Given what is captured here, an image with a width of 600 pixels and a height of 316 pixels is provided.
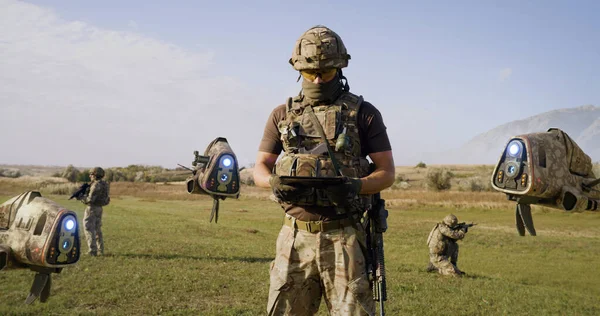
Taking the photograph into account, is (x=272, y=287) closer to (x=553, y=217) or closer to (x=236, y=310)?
(x=236, y=310)

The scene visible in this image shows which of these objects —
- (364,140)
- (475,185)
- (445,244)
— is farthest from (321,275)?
(475,185)

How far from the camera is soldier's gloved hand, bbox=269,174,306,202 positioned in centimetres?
405

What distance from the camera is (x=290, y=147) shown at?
4.59 m

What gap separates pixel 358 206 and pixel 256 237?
20499mm

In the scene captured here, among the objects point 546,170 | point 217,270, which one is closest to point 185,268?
point 217,270

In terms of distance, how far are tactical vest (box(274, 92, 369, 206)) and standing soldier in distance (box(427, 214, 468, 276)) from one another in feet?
34.1

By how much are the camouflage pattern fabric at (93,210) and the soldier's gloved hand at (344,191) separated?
14038 millimetres

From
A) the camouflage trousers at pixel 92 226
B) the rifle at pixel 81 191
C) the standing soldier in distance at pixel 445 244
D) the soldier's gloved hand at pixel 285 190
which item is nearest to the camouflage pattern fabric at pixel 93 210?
the camouflage trousers at pixel 92 226

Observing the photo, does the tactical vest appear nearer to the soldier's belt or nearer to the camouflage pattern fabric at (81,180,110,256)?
the soldier's belt

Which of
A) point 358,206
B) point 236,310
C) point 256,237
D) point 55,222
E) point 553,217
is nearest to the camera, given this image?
point 358,206

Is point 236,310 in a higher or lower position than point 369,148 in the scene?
lower

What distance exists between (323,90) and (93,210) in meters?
14.0

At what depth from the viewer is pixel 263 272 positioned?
1466cm

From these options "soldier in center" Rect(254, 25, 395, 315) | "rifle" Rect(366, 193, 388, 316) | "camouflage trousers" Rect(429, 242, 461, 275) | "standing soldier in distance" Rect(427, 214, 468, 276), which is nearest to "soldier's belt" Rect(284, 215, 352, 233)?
"soldier in center" Rect(254, 25, 395, 315)
